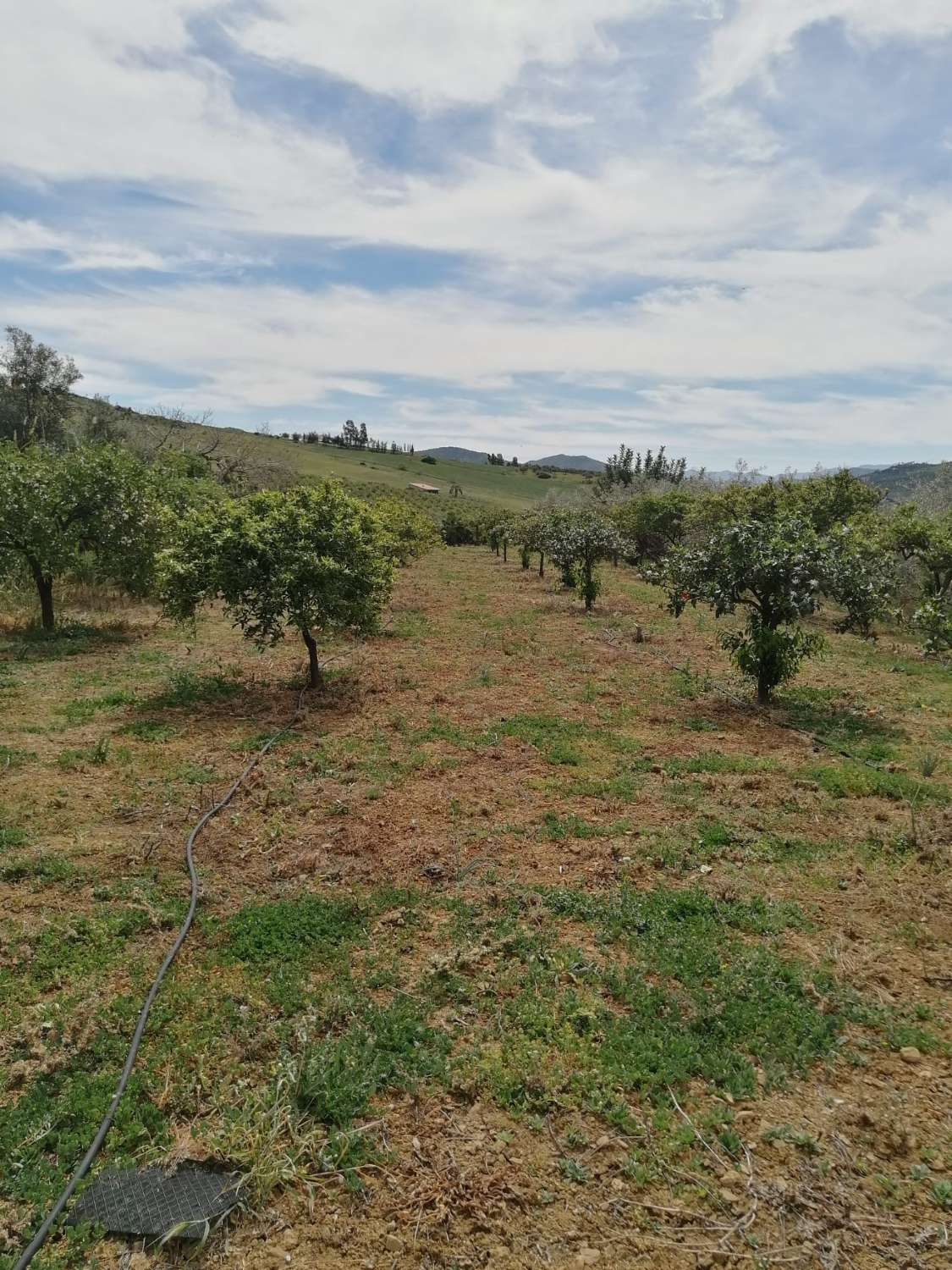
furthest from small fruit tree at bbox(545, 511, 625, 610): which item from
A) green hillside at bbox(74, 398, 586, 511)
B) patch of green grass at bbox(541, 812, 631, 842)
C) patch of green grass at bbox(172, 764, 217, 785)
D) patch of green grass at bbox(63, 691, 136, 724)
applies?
green hillside at bbox(74, 398, 586, 511)

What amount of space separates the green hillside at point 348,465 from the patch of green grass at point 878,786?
49389 mm

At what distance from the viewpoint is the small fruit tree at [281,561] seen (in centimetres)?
1202

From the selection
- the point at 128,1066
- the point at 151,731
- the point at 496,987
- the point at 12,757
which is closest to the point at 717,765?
the point at 496,987

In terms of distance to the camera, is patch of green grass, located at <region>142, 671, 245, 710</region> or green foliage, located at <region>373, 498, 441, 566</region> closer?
patch of green grass, located at <region>142, 671, 245, 710</region>

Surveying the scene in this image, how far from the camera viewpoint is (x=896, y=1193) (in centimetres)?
373

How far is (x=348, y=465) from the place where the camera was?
109m

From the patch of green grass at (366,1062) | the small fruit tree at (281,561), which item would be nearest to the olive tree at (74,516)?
the small fruit tree at (281,561)

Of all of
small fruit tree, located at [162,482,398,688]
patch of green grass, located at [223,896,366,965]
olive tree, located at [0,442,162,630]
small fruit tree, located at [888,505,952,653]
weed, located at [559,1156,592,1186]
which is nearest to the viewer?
weed, located at [559,1156,592,1186]

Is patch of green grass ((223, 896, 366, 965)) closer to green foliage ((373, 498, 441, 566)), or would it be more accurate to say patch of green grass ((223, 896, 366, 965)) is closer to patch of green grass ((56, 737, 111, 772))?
patch of green grass ((56, 737, 111, 772))

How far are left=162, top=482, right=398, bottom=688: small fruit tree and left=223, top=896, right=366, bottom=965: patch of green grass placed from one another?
22.0 feet

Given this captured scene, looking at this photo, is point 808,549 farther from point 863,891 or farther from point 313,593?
point 313,593

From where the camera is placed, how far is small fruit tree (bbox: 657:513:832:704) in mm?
11297

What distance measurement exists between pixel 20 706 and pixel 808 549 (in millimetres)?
13692

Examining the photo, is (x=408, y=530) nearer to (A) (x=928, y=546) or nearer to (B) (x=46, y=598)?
(B) (x=46, y=598)
